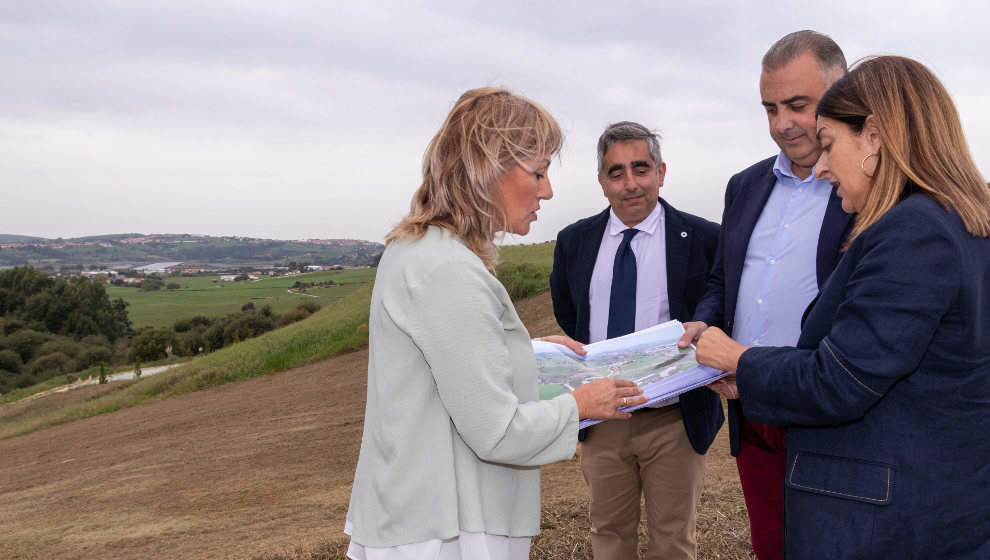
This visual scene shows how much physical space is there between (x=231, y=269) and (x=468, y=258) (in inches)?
6510

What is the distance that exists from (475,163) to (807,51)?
2.00 metres

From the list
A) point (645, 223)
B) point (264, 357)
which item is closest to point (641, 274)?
point (645, 223)

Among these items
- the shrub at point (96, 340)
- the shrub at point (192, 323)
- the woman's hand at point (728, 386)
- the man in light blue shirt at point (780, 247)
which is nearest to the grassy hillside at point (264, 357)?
the man in light blue shirt at point (780, 247)

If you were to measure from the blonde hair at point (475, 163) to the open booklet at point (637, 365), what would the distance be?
2.76 ft

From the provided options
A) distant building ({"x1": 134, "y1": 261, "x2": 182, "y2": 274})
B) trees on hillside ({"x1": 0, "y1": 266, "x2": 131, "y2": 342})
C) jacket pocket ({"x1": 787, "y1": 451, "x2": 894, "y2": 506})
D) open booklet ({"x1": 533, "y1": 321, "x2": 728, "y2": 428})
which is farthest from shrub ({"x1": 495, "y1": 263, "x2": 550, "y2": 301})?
distant building ({"x1": 134, "y1": 261, "x2": 182, "y2": 274})

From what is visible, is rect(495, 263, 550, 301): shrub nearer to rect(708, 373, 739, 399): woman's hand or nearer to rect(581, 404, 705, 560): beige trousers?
rect(581, 404, 705, 560): beige trousers

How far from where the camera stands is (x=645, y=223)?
4.60 metres

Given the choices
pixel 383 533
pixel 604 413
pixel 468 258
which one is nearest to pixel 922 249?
pixel 604 413

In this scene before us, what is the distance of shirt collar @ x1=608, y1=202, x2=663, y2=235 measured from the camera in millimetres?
4590

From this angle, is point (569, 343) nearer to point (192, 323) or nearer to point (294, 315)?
point (294, 315)

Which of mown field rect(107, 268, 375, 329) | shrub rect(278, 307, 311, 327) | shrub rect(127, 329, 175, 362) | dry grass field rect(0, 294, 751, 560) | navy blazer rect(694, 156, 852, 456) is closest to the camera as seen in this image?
navy blazer rect(694, 156, 852, 456)

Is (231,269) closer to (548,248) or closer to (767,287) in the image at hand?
(548,248)

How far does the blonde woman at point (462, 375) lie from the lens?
2.17m

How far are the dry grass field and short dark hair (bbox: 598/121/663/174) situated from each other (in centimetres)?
291
